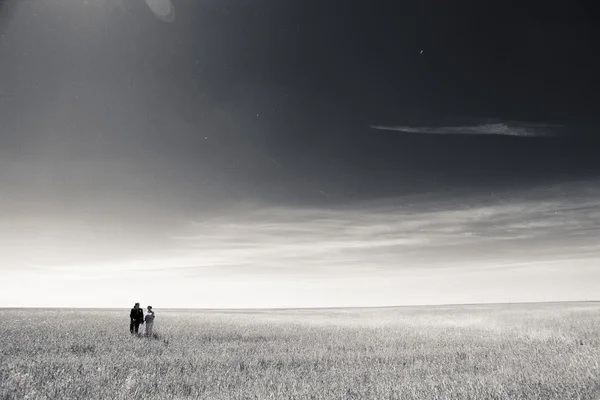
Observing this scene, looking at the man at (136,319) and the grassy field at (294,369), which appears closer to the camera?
the grassy field at (294,369)

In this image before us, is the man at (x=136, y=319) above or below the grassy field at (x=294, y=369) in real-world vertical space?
above

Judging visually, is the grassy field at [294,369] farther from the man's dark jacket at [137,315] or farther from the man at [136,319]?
the man's dark jacket at [137,315]

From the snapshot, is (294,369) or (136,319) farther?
(136,319)

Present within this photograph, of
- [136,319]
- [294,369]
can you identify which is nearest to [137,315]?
[136,319]

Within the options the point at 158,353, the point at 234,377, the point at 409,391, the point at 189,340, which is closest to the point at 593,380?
the point at 409,391

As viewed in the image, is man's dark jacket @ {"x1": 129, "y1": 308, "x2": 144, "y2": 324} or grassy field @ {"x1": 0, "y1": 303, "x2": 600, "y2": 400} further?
man's dark jacket @ {"x1": 129, "y1": 308, "x2": 144, "y2": 324}

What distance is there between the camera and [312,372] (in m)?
11.4

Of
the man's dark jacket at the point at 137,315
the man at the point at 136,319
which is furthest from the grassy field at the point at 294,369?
the man's dark jacket at the point at 137,315

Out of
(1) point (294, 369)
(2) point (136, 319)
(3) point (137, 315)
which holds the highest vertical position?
(3) point (137, 315)

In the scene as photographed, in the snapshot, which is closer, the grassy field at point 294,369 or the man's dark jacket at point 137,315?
the grassy field at point 294,369

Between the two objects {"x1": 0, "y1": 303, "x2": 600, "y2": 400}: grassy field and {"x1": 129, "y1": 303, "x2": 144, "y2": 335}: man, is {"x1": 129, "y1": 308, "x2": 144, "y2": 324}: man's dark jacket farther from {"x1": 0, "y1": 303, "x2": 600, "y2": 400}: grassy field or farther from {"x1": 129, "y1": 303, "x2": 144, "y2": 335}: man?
{"x1": 0, "y1": 303, "x2": 600, "y2": 400}: grassy field

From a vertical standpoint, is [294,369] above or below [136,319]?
below

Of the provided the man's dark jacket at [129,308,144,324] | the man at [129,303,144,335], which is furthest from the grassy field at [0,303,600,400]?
the man's dark jacket at [129,308,144,324]

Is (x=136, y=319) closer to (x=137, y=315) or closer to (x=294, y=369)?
(x=137, y=315)
